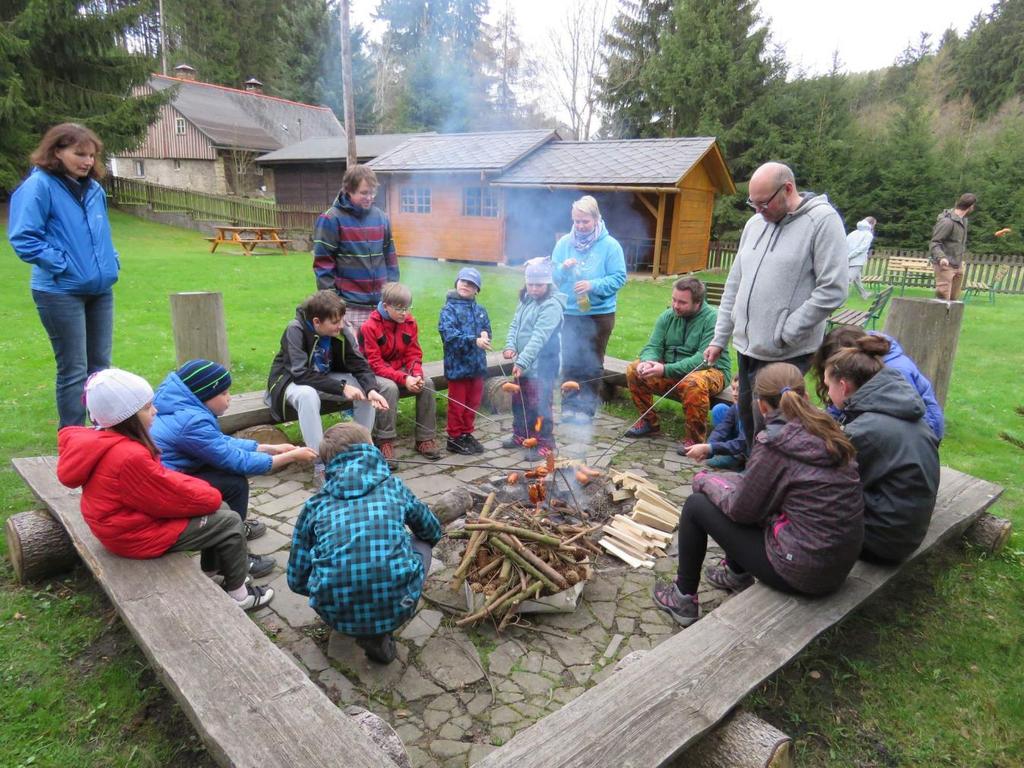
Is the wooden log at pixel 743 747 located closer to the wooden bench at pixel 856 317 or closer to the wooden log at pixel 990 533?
the wooden log at pixel 990 533

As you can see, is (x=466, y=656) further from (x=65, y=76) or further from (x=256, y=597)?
(x=65, y=76)

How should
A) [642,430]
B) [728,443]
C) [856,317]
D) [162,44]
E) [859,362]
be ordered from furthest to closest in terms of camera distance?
[162,44], [856,317], [642,430], [728,443], [859,362]

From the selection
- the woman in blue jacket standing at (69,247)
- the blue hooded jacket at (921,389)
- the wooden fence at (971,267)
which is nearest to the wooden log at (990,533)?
the blue hooded jacket at (921,389)

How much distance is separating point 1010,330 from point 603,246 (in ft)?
29.3

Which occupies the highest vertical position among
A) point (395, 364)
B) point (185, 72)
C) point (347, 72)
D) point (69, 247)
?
point (185, 72)

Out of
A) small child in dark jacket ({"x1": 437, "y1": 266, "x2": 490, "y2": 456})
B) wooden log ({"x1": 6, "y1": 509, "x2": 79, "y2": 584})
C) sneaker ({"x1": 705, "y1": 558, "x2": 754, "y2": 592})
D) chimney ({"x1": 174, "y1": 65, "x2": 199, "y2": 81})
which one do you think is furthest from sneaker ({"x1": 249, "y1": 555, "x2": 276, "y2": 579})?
chimney ({"x1": 174, "y1": 65, "x2": 199, "y2": 81})

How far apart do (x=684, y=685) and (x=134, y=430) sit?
222cm

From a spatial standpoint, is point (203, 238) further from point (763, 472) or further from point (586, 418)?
point (763, 472)

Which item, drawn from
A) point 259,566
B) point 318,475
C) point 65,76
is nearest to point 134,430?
point 259,566

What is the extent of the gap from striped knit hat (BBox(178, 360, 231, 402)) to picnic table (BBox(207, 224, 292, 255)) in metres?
15.9

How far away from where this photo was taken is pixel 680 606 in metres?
2.99

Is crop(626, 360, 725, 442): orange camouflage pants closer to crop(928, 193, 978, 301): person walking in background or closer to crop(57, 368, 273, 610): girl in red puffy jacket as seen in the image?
crop(57, 368, 273, 610): girl in red puffy jacket

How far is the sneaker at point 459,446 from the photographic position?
4.98 meters

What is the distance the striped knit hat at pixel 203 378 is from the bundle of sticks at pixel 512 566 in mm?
1394
